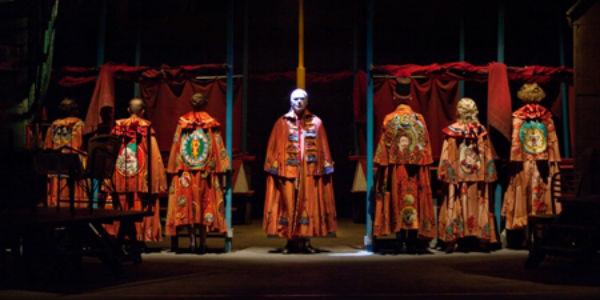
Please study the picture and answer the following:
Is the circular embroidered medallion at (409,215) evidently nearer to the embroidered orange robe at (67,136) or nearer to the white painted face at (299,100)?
the white painted face at (299,100)

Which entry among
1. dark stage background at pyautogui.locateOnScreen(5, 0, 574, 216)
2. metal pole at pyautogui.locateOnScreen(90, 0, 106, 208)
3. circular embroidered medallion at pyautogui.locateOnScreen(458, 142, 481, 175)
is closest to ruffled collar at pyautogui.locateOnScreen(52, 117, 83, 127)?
metal pole at pyautogui.locateOnScreen(90, 0, 106, 208)

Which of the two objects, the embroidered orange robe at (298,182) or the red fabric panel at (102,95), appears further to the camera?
the red fabric panel at (102,95)

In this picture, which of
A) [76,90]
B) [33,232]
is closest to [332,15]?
[76,90]

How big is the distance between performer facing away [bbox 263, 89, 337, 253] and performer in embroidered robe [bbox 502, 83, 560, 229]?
2.11 metres

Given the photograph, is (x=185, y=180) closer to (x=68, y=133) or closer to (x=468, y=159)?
(x=68, y=133)

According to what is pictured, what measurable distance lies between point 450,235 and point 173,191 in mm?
3119

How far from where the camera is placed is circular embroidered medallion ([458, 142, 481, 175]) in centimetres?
951

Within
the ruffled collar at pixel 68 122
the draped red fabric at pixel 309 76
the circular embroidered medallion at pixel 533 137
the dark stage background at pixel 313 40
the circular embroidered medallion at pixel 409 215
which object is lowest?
the circular embroidered medallion at pixel 409 215

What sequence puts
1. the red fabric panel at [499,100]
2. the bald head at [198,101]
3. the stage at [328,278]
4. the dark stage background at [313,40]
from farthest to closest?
the dark stage background at [313,40] → the red fabric panel at [499,100] → the bald head at [198,101] → the stage at [328,278]

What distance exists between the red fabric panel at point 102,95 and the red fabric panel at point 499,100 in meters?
4.34

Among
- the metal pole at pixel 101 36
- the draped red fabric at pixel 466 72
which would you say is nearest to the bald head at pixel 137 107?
the metal pole at pixel 101 36

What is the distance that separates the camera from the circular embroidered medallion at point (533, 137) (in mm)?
9648

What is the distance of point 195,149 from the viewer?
941 centimetres

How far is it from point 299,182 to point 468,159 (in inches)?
75.5
